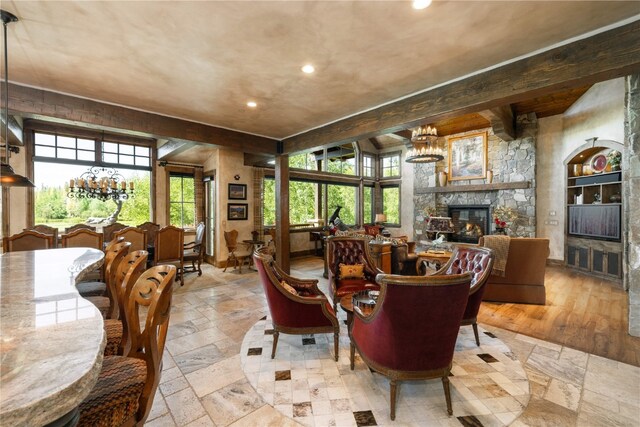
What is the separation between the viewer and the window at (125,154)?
6.08m

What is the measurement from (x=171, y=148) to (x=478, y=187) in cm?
790

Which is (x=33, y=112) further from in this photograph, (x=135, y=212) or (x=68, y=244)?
(x=135, y=212)

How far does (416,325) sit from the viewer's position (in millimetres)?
1701

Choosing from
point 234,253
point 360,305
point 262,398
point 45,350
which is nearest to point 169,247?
point 234,253

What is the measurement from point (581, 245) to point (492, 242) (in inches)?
141

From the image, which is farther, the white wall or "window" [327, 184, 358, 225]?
"window" [327, 184, 358, 225]

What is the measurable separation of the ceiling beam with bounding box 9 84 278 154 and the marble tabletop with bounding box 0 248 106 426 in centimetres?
258

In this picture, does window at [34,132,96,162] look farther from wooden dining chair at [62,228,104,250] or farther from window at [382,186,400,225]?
window at [382,186,400,225]

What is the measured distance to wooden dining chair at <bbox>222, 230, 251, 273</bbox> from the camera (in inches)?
237

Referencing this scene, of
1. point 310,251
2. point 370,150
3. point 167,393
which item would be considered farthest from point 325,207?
point 167,393

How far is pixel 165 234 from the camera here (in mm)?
4781

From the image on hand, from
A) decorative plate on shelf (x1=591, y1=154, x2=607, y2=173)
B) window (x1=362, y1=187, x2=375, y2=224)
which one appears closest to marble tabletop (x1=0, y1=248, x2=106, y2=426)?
decorative plate on shelf (x1=591, y1=154, x2=607, y2=173)

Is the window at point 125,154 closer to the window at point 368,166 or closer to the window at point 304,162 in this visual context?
the window at point 304,162

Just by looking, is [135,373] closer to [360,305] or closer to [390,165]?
[360,305]
